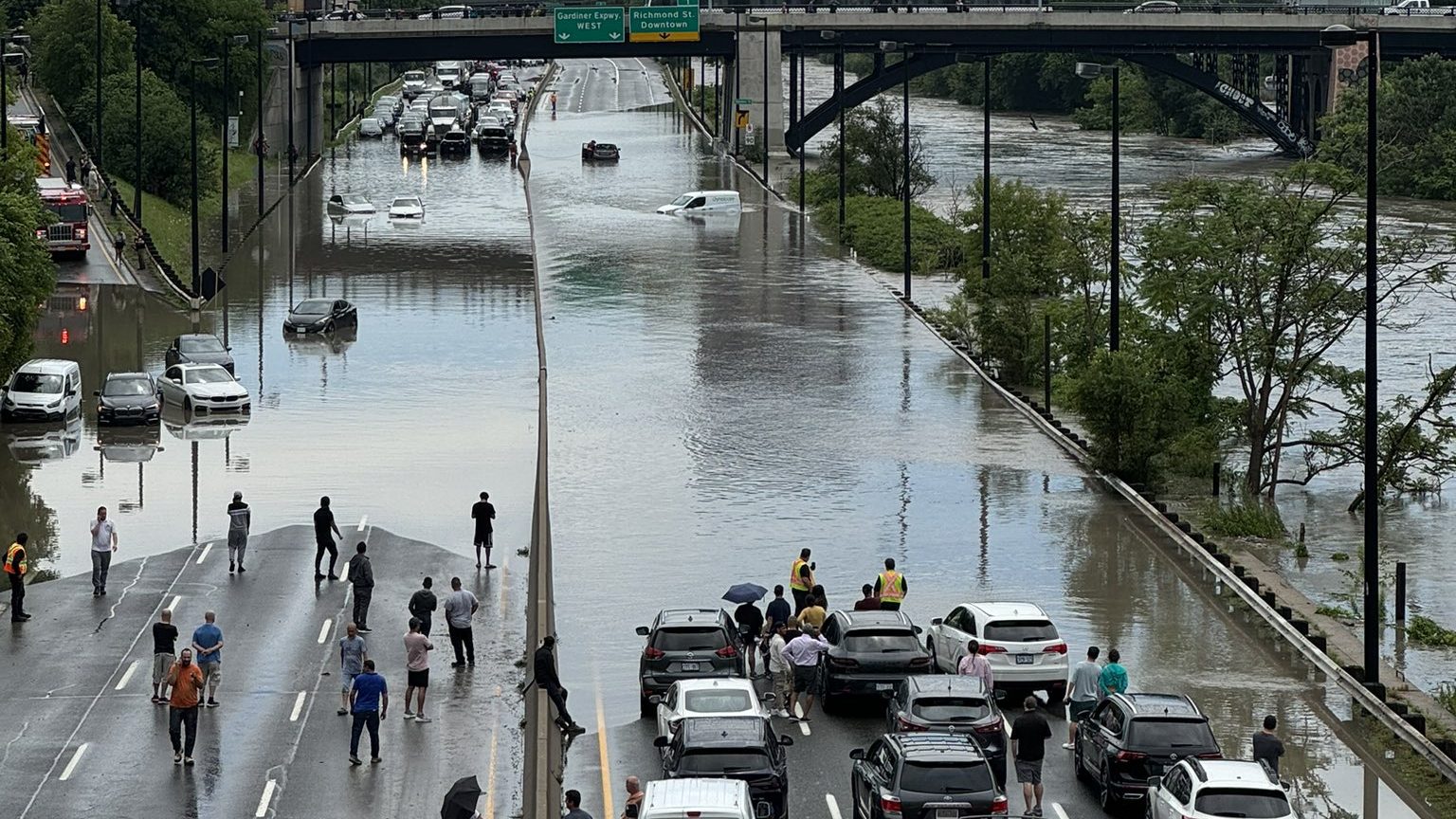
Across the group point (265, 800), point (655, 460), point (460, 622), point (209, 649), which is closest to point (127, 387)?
point (655, 460)

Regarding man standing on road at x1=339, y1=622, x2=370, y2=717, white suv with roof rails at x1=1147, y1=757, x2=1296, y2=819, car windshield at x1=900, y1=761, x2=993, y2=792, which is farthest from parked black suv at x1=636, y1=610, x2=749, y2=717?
white suv with roof rails at x1=1147, y1=757, x2=1296, y2=819

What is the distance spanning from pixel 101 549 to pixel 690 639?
10.2 m

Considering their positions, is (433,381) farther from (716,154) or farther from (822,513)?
(716,154)

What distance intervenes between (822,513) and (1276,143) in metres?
98.2

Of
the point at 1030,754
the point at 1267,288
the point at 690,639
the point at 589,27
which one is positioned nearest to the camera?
the point at 1030,754

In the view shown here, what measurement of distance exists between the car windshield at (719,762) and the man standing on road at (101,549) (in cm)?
1319

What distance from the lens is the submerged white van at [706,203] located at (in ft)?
301

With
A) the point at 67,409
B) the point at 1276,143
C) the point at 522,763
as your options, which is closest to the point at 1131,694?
the point at 522,763

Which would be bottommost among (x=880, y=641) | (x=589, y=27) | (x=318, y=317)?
(x=880, y=641)

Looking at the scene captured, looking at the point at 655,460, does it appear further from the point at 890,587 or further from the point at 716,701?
the point at 716,701

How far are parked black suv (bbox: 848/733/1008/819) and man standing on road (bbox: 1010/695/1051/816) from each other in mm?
1020

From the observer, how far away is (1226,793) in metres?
20.4

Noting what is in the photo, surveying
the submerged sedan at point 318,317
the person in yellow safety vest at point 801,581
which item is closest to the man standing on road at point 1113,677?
the person in yellow safety vest at point 801,581

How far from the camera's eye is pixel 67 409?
47.2m
